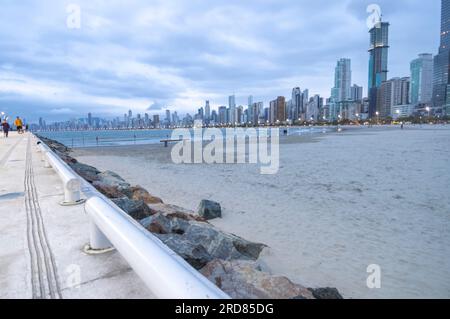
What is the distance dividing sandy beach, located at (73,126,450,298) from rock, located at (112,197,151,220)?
2.45 meters

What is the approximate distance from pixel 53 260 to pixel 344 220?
6.94 meters

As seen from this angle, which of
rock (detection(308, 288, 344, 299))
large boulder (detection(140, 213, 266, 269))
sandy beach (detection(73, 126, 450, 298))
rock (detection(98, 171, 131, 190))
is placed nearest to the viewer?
rock (detection(308, 288, 344, 299))

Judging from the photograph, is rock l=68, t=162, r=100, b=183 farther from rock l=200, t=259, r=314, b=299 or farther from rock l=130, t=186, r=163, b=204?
rock l=200, t=259, r=314, b=299

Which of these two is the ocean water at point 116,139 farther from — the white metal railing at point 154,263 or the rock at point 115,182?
the white metal railing at point 154,263

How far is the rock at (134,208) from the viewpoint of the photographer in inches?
199

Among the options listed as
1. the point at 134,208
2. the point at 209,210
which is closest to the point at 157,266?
the point at 134,208

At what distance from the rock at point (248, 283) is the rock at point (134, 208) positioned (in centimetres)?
238

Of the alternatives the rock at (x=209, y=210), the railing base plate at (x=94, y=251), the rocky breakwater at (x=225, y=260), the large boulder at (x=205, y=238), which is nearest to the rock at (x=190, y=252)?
the rocky breakwater at (x=225, y=260)

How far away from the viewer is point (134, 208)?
17.0 feet

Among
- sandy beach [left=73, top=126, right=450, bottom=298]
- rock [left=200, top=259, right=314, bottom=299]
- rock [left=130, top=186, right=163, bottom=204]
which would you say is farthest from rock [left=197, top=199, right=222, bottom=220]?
rock [left=200, top=259, right=314, bottom=299]

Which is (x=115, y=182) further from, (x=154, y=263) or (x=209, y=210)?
(x=154, y=263)

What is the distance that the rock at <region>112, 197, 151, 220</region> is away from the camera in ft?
16.6

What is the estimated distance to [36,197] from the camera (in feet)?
17.0
